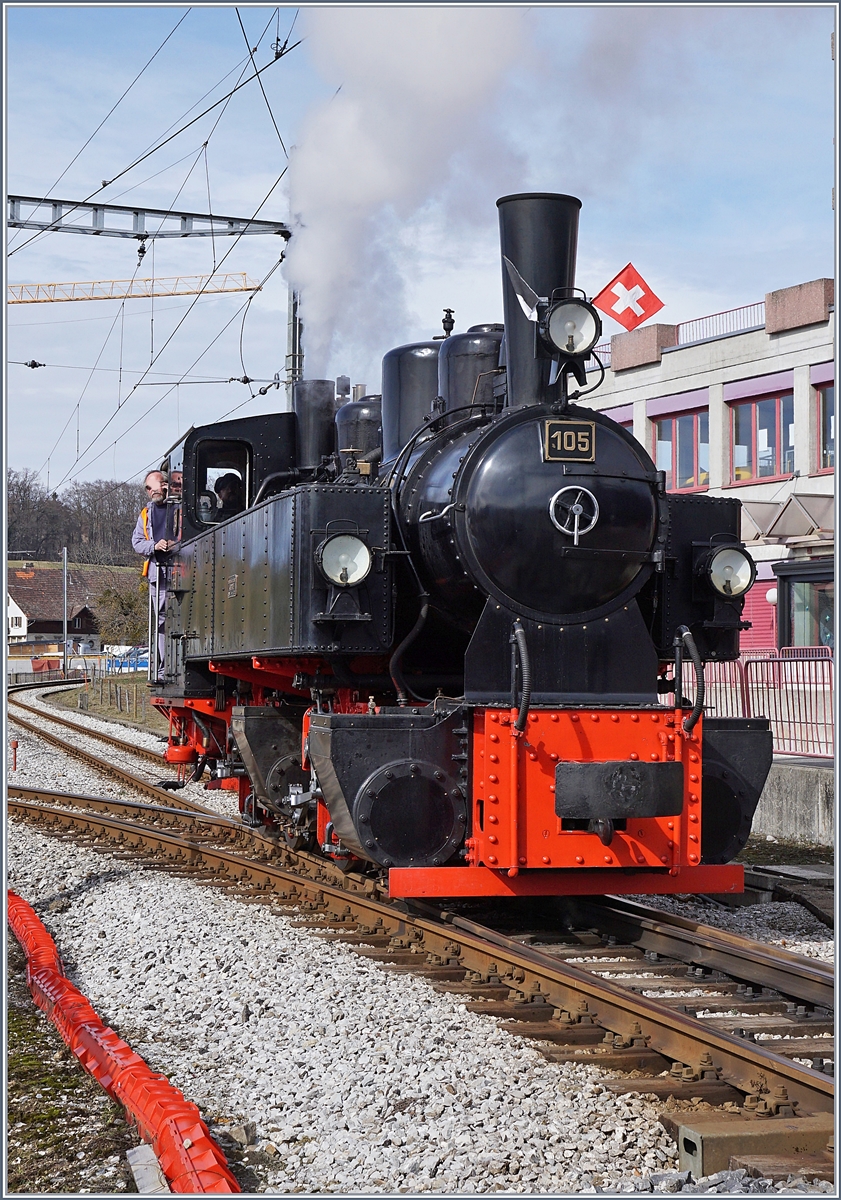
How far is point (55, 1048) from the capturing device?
4.78 meters

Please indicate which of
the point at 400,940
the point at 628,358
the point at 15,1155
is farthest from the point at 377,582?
the point at 628,358

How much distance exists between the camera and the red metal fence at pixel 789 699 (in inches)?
507

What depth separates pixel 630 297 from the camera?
16.6m

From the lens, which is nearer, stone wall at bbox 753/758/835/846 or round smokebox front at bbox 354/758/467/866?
round smokebox front at bbox 354/758/467/866

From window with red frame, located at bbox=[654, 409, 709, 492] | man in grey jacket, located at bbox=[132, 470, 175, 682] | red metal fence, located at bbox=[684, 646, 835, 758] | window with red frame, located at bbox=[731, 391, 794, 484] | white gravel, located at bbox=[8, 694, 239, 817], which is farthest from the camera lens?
window with red frame, located at bbox=[654, 409, 709, 492]

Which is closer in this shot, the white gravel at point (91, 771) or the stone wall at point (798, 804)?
the stone wall at point (798, 804)

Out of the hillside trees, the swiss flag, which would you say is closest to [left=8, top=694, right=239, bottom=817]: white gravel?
the swiss flag

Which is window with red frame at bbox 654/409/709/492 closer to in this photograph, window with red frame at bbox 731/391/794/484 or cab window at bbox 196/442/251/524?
window with red frame at bbox 731/391/794/484

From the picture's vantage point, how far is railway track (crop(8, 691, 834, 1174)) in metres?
4.09

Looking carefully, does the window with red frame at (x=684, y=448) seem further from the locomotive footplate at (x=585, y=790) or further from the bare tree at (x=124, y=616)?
the bare tree at (x=124, y=616)

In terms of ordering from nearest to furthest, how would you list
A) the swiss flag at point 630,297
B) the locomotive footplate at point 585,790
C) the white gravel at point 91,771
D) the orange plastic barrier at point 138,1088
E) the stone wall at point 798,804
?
the orange plastic barrier at point 138,1088 → the locomotive footplate at point 585,790 → the stone wall at point 798,804 → the white gravel at point 91,771 → the swiss flag at point 630,297

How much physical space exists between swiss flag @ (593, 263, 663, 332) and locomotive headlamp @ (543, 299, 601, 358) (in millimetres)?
10560

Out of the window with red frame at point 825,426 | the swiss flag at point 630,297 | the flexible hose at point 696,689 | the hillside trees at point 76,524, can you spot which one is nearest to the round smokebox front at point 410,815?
the flexible hose at point 696,689

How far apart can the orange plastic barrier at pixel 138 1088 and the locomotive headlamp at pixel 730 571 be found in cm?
413
